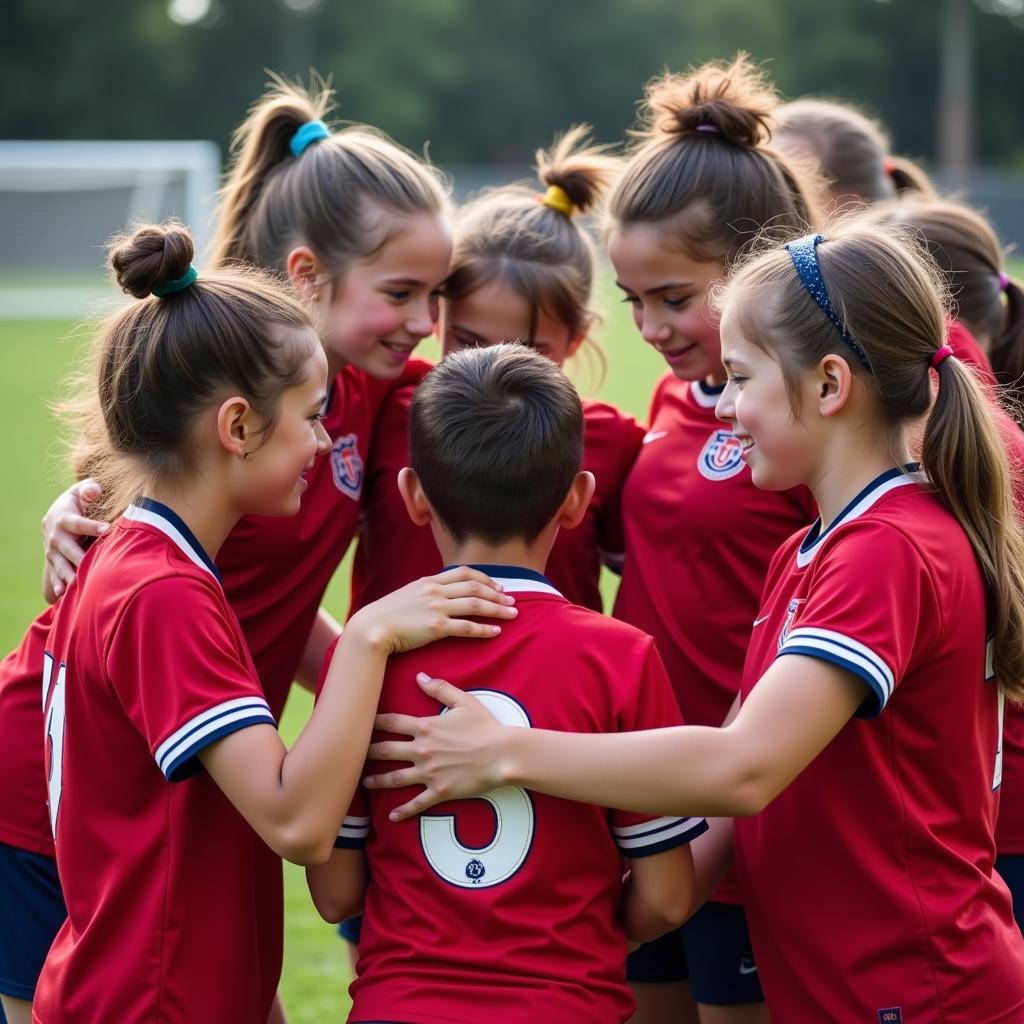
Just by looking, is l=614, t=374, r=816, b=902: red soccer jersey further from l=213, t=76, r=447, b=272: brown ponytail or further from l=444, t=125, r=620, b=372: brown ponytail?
l=213, t=76, r=447, b=272: brown ponytail

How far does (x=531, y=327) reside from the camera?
3371 mm

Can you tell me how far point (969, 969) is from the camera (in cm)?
220

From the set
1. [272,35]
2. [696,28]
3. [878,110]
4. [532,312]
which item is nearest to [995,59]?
[878,110]

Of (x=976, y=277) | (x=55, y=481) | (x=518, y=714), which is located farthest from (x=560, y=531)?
(x=55, y=481)

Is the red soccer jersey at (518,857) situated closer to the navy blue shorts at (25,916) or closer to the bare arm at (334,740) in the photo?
the bare arm at (334,740)

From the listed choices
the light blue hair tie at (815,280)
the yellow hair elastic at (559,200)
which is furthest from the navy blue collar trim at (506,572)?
the yellow hair elastic at (559,200)

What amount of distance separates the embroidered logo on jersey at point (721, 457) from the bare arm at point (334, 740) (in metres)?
0.89

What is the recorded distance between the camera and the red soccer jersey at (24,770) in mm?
2762

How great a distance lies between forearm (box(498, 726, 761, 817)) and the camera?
208 cm

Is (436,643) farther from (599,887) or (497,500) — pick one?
(599,887)

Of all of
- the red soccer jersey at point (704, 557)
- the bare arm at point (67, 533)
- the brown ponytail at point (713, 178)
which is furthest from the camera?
the brown ponytail at point (713, 178)

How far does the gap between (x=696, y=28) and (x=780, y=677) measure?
48.2 metres

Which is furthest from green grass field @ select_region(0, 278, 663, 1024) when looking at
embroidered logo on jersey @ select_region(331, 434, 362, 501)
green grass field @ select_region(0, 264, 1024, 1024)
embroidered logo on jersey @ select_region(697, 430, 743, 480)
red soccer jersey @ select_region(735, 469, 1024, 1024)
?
red soccer jersey @ select_region(735, 469, 1024, 1024)

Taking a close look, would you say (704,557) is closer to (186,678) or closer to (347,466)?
(347,466)
